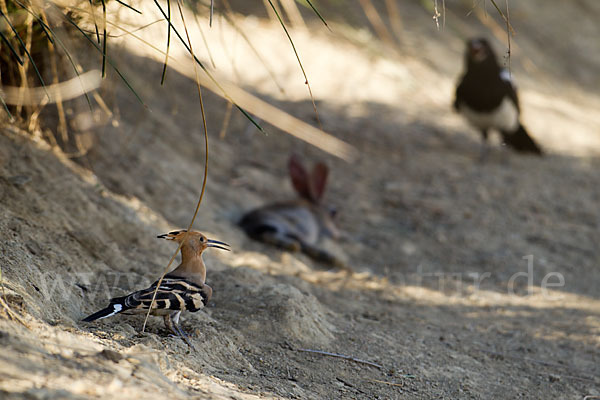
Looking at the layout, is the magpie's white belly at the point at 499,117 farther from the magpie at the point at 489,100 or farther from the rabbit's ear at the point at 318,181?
the rabbit's ear at the point at 318,181

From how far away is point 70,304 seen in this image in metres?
2.86

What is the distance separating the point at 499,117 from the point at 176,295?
17.9 feet

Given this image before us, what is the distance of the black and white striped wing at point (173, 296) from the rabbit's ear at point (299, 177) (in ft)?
10.4

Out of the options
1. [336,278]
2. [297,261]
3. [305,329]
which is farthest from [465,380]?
[297,261]

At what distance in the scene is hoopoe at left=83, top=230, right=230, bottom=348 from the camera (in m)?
2.59

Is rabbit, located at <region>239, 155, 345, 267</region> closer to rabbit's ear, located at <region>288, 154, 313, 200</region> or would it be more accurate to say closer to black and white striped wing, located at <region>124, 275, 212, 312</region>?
rabbit's ear, located at <region>288, 154, 313, 200</region>

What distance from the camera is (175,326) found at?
9.27 feet

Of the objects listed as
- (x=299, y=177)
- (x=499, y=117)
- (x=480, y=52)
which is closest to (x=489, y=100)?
(x=499, y=117)

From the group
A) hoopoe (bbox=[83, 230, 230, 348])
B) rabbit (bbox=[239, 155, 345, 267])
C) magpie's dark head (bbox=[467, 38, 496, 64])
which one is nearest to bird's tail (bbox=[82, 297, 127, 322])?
hoopoe (bbox=[83, 230, 230, 348])

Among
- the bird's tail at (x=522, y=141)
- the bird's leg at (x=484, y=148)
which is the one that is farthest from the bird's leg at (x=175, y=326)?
the bird's tail at (x=522, y=141)

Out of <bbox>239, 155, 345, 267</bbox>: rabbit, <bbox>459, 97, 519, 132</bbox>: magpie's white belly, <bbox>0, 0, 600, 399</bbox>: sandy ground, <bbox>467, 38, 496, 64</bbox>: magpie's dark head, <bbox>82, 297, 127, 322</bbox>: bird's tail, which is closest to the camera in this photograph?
<bbox>82, 297, 127, 322</bbox>: bird's tail

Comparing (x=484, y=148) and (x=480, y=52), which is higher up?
(x=480, y=52)

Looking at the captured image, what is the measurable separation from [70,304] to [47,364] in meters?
0.95

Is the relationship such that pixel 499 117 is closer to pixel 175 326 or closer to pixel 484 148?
pixel 484 148
